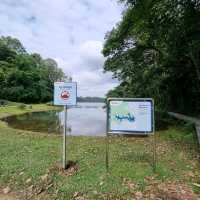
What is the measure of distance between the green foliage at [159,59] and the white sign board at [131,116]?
3.88 m

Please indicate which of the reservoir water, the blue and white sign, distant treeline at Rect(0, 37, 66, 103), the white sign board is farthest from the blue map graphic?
distant treeline at Rect(0, 37, 66, 103)

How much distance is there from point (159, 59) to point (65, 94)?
13.0 metres

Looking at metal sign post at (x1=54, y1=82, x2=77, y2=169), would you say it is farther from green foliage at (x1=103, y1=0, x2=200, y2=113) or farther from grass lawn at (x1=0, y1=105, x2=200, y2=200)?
green foliage at (x1=103, y1=0, x2=200, y2=113)

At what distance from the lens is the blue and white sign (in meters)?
5.08

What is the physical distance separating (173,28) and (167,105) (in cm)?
1623

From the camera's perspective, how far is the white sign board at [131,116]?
5008 millimetres

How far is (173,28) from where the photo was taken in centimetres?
812

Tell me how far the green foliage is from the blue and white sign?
159 inches

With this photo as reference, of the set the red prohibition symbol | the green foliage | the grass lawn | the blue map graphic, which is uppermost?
the green foliage

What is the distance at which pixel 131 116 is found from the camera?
505cm

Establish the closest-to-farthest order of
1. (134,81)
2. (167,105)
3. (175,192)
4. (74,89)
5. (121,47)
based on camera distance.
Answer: (175,192) → (74,89) → (121,47) → (134,81) → (167,105)

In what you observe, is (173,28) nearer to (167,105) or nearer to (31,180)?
(31,180)

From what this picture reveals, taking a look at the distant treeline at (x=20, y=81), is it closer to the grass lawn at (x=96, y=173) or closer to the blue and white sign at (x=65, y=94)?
the grass lawn at (x=96, y=173)

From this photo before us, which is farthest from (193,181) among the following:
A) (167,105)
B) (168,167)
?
(167,105)
